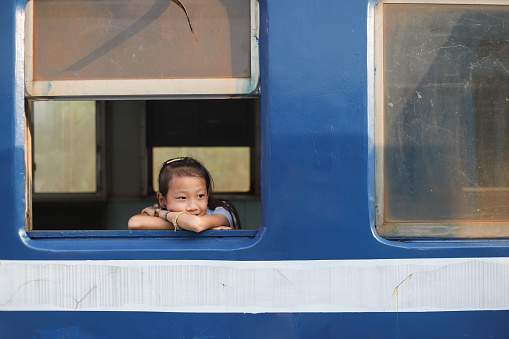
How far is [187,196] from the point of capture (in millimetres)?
1914

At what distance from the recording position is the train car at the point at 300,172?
5.45ft

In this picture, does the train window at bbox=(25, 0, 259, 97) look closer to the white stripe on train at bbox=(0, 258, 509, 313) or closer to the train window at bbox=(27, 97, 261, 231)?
the white stripe on train at bbox=(0, 258, 509, 313)

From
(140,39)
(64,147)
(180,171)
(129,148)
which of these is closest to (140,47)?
(140,39)

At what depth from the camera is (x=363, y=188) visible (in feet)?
5.43

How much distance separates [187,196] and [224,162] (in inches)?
Result: 109

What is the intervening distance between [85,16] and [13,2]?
0.23m

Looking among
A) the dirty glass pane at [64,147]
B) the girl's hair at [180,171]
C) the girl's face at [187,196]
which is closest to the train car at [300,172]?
the girl's face at [187,196]

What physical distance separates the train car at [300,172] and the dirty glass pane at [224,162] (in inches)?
115

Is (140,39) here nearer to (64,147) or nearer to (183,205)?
(183,205)

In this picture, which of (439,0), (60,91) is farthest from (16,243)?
(439,0)

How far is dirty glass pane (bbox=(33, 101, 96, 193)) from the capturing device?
4613mm

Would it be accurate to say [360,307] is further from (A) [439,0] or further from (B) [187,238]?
(A) [439,0]

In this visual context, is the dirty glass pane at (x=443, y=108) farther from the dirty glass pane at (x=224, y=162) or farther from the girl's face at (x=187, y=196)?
the dirty glass pane at (x=224, y=162)

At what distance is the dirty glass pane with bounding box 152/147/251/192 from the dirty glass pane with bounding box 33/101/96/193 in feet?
2.00
